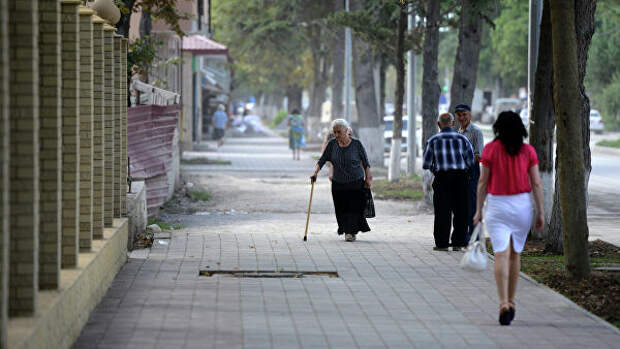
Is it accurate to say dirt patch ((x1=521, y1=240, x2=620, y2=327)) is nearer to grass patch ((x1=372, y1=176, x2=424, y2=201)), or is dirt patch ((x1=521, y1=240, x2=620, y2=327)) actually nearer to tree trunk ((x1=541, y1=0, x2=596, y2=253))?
tree trunk ((x1=541, y1=0, x2=596, y2=253))

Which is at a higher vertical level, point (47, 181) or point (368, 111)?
point (368, 111)

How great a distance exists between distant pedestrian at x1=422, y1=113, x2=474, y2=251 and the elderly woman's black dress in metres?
1.15

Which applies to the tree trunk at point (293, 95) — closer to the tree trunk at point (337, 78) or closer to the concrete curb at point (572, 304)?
the tree trunk at point (337, 78)

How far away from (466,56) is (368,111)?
33.3 feet

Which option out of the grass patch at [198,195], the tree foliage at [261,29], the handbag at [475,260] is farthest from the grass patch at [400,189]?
the tree foliage at [261,29]

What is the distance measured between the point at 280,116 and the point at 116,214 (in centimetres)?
7082

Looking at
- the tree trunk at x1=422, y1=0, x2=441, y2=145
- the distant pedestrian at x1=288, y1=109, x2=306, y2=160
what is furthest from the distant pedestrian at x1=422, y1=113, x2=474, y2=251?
the distant pedestrian at x1=288, y1=109, x2=306, y2=160

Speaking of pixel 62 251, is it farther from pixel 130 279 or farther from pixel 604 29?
pixel 604 29

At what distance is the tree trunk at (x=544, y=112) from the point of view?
1252cm

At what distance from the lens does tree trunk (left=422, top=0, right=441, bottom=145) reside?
67.7 ft

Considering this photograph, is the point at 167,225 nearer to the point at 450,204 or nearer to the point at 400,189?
the point at 450,204

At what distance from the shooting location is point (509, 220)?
8031 mm

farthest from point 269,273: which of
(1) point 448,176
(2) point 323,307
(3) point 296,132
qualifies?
(3) point 296,132

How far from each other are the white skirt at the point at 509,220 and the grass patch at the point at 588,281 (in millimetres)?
1008
